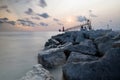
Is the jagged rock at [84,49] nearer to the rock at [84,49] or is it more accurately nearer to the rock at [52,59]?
the rock at [84,49]

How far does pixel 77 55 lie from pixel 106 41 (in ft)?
4.58

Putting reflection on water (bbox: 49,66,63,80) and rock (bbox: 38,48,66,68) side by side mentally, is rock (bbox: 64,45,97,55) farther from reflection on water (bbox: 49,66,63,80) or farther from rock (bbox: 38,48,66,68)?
reflection on water (bbox: 49,66,63,80)

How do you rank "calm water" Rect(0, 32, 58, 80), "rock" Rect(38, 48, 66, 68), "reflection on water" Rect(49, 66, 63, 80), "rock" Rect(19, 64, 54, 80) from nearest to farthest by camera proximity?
"rock" Rect(19, 64, 54, 80) < "reflection on water" Rect(49, 66, 63, 80) < "rock" Rect(38, 48, 66, 68) < "calm water" Rect(0, 32, 58, 80)

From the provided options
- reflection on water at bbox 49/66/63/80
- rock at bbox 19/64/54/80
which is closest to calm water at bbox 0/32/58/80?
reflection on water at bbox 49/66/63/80

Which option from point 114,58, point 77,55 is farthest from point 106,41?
point 114,58

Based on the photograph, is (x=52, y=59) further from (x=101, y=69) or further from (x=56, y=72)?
(x=101, y=69)

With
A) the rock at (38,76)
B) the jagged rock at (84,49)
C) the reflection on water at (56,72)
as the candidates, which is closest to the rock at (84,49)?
the jagged rock at (84,49)

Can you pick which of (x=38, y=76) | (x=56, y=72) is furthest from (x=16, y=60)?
(x=38, y=76)

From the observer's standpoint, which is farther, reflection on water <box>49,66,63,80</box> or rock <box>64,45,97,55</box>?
rock <box>64,45,97,55</box>

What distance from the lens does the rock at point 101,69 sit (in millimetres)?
3131

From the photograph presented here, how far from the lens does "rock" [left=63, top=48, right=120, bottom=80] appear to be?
123 inches

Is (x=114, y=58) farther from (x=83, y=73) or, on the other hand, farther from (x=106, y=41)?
(x=106, y=41)

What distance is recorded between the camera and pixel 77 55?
4844 millimetres

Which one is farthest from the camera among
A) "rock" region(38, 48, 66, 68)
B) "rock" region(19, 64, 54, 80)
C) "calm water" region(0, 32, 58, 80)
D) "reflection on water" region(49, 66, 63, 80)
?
"calm water" region(0, 32, 58, 80)
